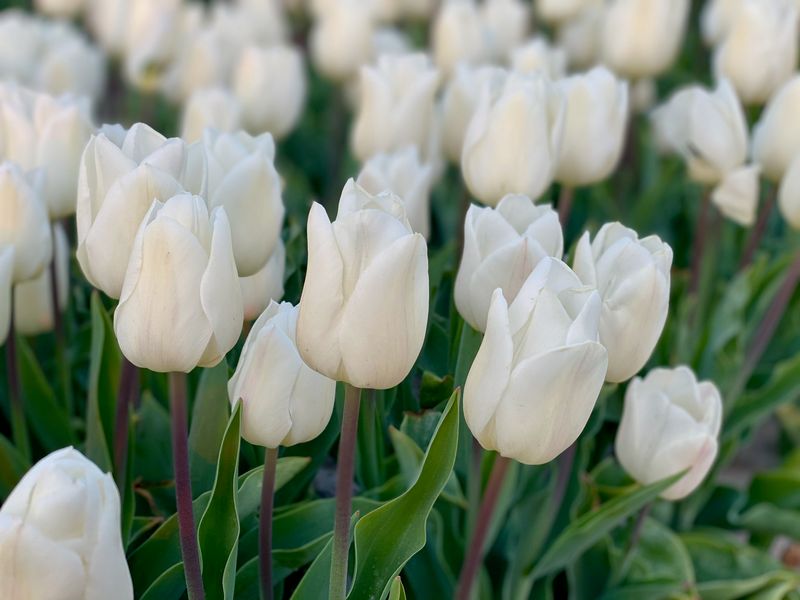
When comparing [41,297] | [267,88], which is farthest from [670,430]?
[267,88]

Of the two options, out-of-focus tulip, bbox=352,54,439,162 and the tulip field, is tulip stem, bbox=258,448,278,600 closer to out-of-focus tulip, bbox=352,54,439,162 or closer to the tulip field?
the tulip field

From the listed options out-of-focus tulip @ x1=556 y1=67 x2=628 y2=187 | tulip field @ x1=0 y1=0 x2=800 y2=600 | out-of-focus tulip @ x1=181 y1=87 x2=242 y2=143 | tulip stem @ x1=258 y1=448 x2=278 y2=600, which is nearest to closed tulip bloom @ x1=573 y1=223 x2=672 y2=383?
tulip field @ x1=0 y1=0 x2=800 y2=600

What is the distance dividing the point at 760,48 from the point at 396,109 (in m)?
0.51

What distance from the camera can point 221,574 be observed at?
698 mm

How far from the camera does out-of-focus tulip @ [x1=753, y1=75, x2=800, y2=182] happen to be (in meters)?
1.13

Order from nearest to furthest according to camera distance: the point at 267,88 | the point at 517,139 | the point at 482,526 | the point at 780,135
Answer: the point at 482,526 < the point at 517,139 < the point at 780,135 < the point at 267,88

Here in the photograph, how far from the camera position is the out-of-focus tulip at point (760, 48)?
1.33 meters

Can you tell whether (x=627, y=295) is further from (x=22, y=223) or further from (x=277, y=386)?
(x=22, y=223)

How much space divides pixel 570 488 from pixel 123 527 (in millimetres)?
396

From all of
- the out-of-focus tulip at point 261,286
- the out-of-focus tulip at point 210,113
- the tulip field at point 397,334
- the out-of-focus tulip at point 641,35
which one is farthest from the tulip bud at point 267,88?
the out-of-focus tulip at point 261,286

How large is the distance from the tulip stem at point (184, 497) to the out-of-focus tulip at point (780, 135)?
77 cm

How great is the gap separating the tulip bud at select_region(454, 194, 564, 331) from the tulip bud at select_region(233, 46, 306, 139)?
0.79 meters

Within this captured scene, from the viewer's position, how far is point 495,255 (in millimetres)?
662

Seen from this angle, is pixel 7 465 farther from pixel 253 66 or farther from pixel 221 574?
pixel 253 66
